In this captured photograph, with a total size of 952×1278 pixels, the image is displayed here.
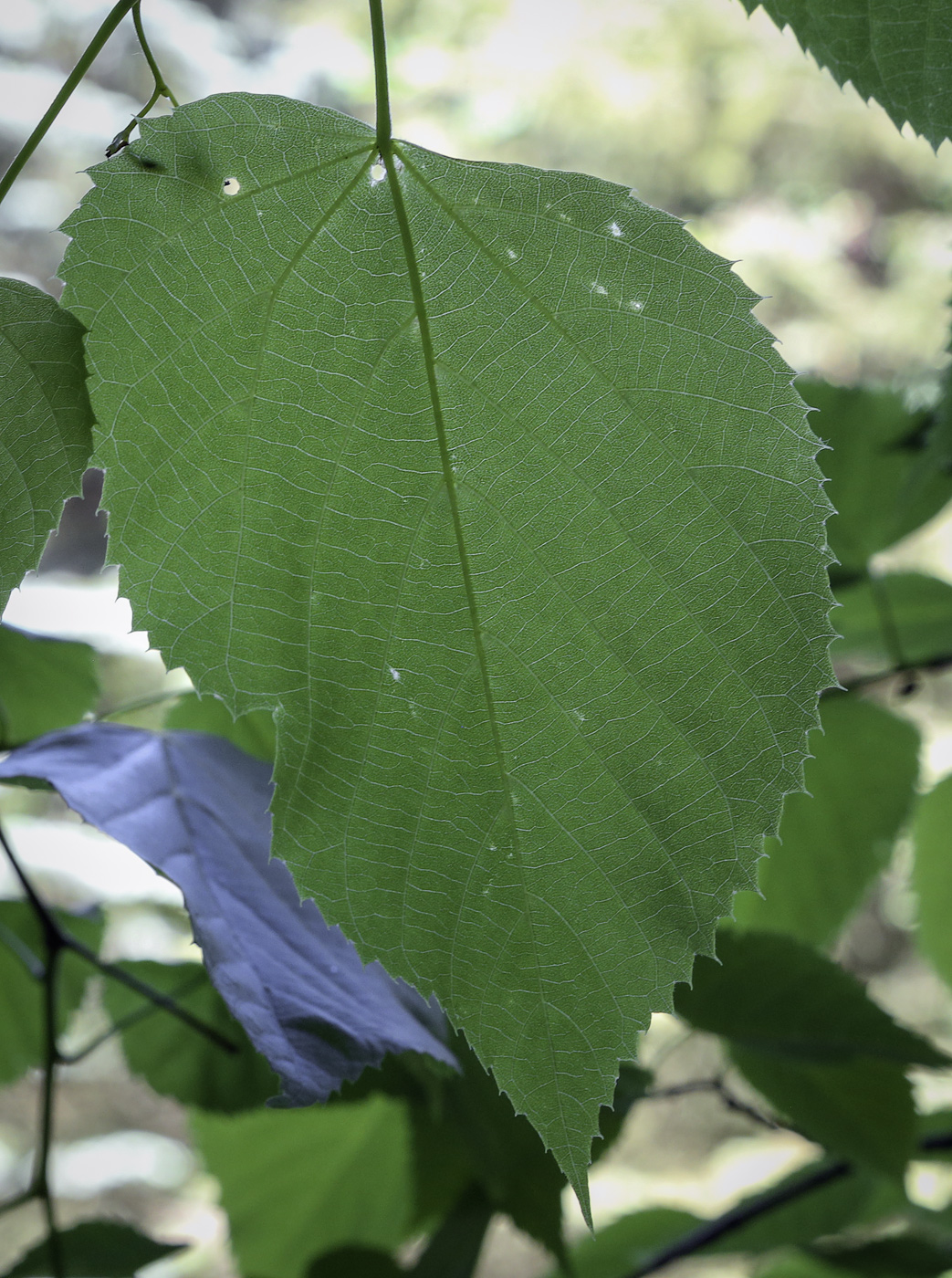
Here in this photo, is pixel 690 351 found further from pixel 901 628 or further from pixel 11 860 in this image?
pixel 901 628

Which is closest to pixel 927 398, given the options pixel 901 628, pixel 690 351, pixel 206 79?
pixel 901 628

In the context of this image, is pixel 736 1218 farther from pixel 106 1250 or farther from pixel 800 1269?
pixel 106 1250

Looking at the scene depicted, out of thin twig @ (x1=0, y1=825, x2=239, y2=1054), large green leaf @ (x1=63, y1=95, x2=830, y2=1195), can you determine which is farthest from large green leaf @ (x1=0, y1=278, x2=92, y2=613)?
thin twig @ (x1=0, y1=825, x2=239, y2=1054)

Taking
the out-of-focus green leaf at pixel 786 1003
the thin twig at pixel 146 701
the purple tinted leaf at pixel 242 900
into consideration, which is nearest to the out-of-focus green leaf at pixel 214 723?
the thin twig at pixel 146 701

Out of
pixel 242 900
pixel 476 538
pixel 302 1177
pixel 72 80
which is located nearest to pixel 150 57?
Answer: pixel 72 80

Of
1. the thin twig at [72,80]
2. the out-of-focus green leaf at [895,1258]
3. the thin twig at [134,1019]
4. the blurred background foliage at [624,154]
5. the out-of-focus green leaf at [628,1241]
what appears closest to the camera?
the thin twig at [72,80]

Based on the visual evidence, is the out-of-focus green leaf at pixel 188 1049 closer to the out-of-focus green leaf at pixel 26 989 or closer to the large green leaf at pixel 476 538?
the out-of-focus green leaf at pixel 26 989
